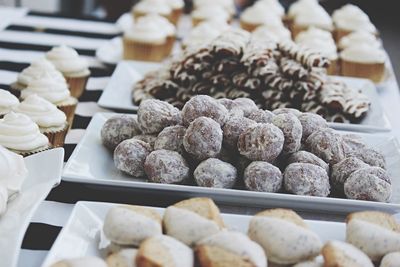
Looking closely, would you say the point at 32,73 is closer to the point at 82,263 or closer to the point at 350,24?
the point at 82,263

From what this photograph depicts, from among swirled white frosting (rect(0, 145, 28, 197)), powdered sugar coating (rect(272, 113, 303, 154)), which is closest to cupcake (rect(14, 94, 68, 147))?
swirled white frosting (rect(0, 145, 28, 197))

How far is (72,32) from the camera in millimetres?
2357

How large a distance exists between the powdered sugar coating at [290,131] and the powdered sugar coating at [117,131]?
0.94 feet

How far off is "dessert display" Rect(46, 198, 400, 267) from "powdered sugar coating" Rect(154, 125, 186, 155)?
10.7 inches

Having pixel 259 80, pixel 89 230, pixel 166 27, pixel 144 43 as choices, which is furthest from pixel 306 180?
pixel 166 27

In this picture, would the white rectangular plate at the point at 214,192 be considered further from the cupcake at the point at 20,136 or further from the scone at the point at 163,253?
the scone at the point at 163,253

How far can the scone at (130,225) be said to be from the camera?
90 centimetres

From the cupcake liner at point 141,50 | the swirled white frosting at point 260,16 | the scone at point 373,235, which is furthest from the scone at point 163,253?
the swirled white frosting at point 260,16

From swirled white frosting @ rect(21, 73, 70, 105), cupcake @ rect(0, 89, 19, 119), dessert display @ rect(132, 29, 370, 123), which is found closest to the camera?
cupcake @ rect(0, 89, 19, 119)

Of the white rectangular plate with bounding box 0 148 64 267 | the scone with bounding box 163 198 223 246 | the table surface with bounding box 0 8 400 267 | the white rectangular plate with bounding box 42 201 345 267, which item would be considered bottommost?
the table surface with bounding box 0 8 400 267

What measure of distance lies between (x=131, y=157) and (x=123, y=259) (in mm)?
398

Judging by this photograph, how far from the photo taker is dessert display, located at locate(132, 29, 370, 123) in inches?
64.9

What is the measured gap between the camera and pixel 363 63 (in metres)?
2.09

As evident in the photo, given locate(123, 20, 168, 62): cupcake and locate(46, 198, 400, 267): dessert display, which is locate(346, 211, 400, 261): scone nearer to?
locate(46, 198, 400, 267): dessert display
